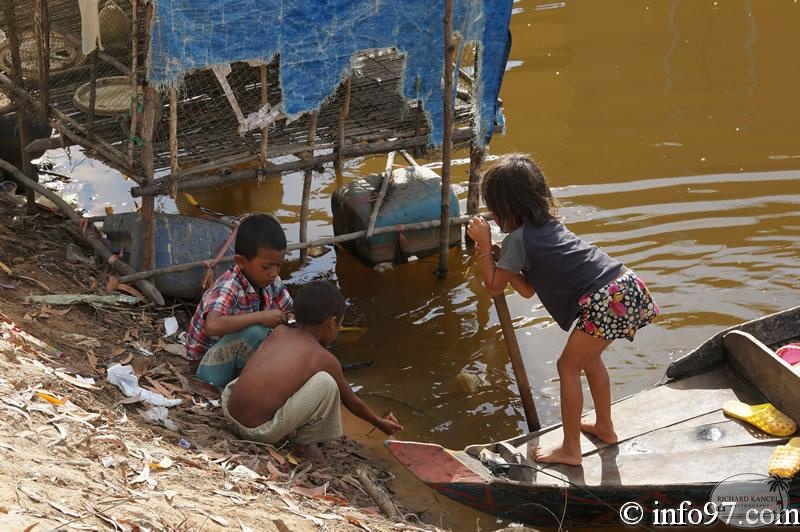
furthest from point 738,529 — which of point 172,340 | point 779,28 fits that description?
point 779,28

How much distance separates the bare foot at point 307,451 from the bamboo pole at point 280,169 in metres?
2.17

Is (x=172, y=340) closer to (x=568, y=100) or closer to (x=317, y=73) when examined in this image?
(x=317, y=73)

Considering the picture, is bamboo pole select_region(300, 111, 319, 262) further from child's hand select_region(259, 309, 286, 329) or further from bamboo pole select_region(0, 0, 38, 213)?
bamboo pole select_region(0, 0, 38, 213)

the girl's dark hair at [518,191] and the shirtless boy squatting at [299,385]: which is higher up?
the girl's dark hair at [518,191]

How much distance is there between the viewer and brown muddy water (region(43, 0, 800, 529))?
21.5 feet

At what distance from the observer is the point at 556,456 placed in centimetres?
488

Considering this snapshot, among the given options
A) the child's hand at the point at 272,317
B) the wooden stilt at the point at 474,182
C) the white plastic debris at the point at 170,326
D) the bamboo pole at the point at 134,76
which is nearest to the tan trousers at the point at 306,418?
the child's hand at the point at 272,317

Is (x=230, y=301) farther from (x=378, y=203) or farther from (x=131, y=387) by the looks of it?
(x=378, y=203)

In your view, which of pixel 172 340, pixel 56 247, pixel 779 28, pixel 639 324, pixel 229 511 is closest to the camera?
pixel 229 511

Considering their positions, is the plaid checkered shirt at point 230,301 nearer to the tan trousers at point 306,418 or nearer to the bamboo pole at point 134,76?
the tan trousers at point 306,418

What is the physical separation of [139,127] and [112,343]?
164 cm

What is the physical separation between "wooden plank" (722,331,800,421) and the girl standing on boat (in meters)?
0.85

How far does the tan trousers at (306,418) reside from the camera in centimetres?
470

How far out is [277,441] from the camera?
4895 millimetres
